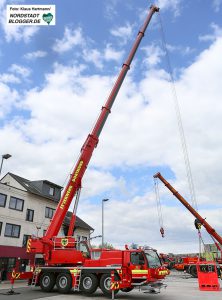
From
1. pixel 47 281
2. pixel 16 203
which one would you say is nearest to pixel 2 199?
pixel 16 203

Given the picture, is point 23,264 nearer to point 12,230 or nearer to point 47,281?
point 12,230

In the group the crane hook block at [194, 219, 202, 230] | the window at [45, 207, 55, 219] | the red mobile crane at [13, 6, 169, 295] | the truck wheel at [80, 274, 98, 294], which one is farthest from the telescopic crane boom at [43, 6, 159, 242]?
the crane hook block at [194, 219, 202, 230]

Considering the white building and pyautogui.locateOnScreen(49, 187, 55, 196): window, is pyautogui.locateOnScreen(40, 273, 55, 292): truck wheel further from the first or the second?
pyautogui.locateOnScreen(49, 187, 55, 196): window

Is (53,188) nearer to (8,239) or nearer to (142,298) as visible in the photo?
(8,239)

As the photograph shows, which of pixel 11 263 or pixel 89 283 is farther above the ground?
pixel 11 263

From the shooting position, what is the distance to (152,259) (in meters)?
17.9

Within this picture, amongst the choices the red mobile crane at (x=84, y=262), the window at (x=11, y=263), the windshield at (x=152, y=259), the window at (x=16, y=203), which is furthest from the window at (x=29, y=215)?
the windshield at (x=152, y=259)

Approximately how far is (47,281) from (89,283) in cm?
311

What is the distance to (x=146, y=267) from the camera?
671 inches

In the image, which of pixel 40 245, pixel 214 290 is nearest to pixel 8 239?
pixel 40 245

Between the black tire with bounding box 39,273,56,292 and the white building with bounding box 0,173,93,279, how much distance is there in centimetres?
818

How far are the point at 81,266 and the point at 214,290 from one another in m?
8.64

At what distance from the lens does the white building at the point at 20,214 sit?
3036 centimetres

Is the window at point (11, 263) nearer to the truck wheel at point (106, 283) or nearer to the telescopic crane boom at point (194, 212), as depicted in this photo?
the truck wheel at point (106, 283)
